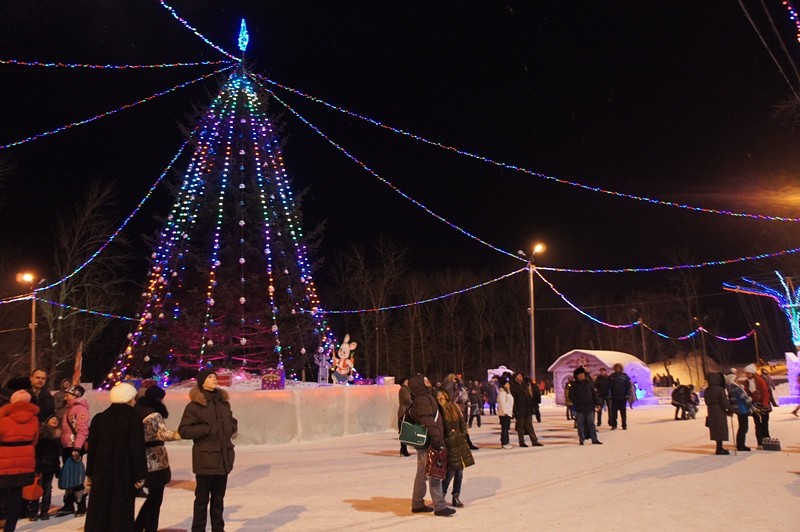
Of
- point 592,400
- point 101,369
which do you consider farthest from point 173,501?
point 101,369

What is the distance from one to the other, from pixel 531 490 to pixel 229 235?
14.6 metres

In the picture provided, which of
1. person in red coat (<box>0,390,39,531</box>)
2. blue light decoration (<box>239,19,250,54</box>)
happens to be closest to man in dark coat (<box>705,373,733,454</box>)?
person in red coat (<box>0,390,39,531</box>)

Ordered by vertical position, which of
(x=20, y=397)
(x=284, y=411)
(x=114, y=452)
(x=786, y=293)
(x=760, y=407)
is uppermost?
(x=786, y=293)

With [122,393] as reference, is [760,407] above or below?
below

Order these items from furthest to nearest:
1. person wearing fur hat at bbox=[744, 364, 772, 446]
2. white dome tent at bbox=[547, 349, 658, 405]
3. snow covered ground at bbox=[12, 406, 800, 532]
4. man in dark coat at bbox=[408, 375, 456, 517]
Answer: white dome tent at bbox=[547, 349, 658, 405] < person wearing fur hat at bbox=[744, 364, 772, 446] < man in dark coat at bbox=[408, 375, 456, 517] < snow covered ground at bbox=[12, 406, 800, 532]

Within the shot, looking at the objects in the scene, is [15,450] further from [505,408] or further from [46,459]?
[505,408]

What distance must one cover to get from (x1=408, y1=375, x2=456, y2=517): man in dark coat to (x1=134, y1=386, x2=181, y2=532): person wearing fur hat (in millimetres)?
2715

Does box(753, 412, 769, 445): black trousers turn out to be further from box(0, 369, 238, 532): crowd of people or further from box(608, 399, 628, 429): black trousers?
box(0, 369, 238, 532): crowd of people

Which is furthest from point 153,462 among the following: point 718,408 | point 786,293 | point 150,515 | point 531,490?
point 786,293

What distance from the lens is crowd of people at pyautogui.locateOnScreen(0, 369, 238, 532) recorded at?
5.31 meters

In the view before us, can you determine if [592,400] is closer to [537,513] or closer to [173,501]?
[537,513]

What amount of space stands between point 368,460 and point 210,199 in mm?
11583

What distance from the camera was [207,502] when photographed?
6121 millimetres

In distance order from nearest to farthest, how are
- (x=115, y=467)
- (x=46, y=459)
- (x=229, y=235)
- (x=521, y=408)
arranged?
(x=115, y=467) → (x=46, y=459) → (x=521, y=408) → (x=229, y=235)
